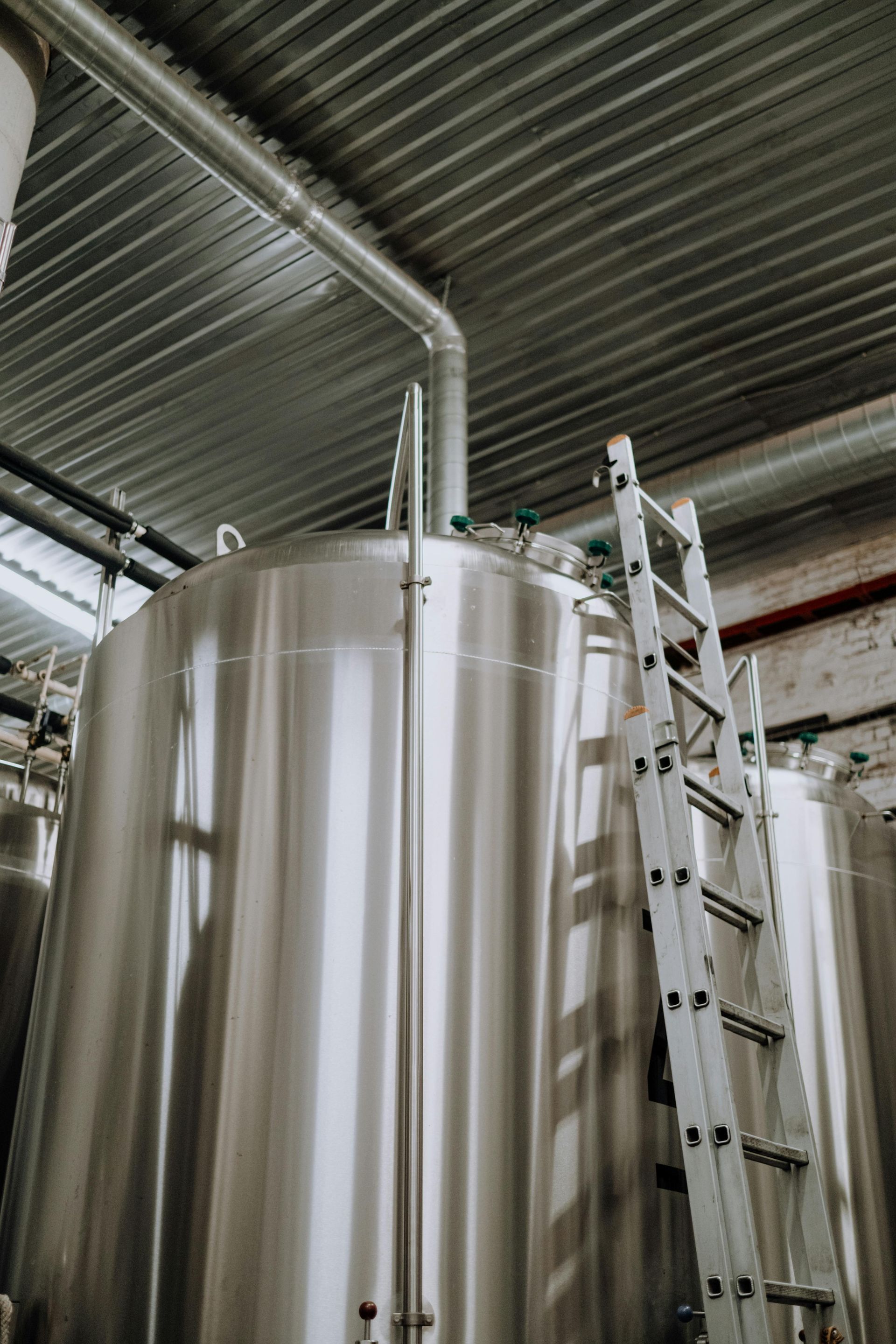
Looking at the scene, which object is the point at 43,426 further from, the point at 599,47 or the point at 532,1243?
the point at 532,1243

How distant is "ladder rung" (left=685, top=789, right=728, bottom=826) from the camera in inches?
151

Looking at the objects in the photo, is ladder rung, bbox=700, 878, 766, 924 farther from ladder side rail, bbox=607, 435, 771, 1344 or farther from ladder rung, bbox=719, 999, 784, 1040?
ladder rung, bbox=719, 999, 784, 1040

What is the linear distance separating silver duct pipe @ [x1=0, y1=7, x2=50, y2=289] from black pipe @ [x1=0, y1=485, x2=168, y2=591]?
49.2 inches

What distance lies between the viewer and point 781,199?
23.5ft

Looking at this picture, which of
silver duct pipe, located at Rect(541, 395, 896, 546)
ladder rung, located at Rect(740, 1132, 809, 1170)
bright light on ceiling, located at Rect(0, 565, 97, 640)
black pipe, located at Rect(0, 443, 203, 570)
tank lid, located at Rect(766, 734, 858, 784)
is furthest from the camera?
bright light on ceiling, located at Rect(0, 565, 97, 640)

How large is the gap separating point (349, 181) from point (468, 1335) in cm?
596

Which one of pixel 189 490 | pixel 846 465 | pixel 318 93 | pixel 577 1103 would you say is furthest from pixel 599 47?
pixel 577 1103

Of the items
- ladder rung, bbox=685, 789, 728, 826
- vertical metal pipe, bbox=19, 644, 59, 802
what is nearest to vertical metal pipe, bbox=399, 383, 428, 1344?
ladder rung, bbox=685, 789, 728, 826

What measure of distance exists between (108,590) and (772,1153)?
15.2 feet

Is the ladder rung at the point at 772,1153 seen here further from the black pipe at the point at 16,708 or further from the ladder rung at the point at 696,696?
the black pipe at the point at 16,708

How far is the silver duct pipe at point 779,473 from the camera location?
816 cm

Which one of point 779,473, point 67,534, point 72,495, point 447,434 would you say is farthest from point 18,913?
point 779,473

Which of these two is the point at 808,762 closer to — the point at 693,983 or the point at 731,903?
the point at 731,903

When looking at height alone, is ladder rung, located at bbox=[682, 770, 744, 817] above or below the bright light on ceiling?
below
